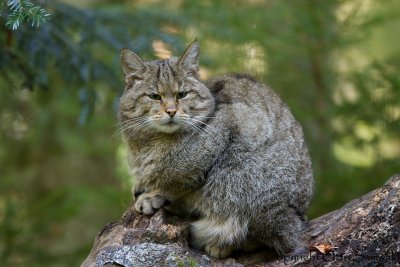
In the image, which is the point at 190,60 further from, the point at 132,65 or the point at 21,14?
the point at 21,14

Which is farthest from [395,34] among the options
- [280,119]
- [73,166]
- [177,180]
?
[177,180]

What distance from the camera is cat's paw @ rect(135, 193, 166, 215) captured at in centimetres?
504

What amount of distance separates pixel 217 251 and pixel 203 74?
5.15 meters

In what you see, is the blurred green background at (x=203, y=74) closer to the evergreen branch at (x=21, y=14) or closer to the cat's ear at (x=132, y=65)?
the cat's ear at (x=132, y=65)

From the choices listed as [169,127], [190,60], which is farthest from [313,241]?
[190,60]

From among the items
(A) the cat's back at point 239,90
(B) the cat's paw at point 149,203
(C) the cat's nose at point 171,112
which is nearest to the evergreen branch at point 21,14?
(C) the cat's nose at point 171,112

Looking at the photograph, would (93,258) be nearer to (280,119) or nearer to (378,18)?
(280,119)

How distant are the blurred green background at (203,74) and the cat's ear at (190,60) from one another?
143cm

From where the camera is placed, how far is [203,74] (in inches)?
390

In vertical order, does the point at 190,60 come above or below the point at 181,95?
above

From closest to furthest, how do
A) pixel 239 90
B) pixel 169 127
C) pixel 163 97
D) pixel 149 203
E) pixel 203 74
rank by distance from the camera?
pixel 149 203
pixel 169 127
pixel 163 97
pixel 239 90
pixel 203 74

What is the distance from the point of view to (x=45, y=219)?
7.88 meters

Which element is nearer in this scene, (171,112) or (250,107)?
(171,112)

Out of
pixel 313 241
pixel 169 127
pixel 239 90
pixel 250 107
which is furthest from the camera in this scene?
pixel 239 90
